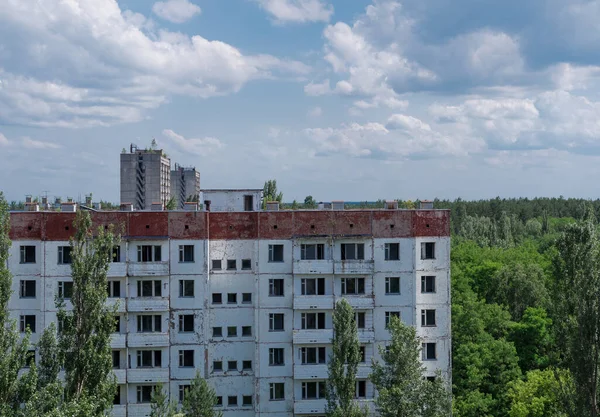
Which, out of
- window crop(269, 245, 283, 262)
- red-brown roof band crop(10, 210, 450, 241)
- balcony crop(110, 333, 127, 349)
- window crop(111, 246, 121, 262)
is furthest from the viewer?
window crop(269, 245, 283, 262)

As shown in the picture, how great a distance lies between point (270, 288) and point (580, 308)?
2046cm

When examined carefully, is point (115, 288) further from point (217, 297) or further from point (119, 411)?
point (119, 411)

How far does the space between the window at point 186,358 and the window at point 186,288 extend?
3.90 metres

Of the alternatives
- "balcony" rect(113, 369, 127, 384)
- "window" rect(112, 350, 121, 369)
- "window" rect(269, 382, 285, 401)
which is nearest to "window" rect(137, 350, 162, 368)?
"balcony" rect(113, 369, 127, 384)

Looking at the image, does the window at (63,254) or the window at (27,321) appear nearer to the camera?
the window at (27,321)

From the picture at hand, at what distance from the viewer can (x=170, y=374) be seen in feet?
158

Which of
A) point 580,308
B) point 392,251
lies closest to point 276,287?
point 392,251

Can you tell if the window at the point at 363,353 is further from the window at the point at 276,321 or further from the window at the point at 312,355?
the window at the point at 276,321

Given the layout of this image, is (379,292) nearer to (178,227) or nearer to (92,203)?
(178,227)

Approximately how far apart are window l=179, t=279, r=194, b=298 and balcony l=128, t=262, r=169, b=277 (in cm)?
143

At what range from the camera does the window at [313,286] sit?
1923 inches

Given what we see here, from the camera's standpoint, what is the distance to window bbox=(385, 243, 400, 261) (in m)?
48.7

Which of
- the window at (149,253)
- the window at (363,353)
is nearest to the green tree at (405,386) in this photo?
the window at (363,353)

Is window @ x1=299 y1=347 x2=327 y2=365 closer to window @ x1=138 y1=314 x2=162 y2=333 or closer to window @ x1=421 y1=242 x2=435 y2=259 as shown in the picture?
window @ x1=421 y1=242 x2=435 y2=259
